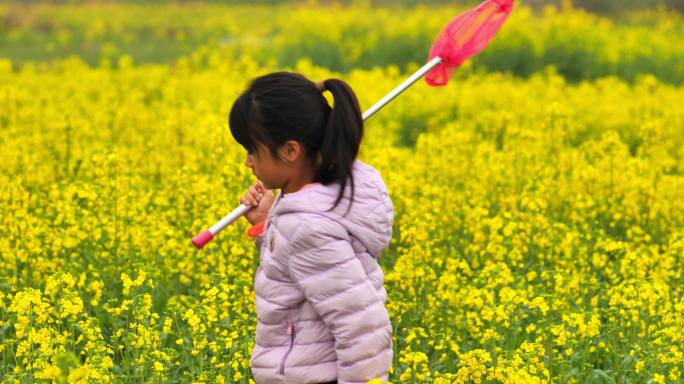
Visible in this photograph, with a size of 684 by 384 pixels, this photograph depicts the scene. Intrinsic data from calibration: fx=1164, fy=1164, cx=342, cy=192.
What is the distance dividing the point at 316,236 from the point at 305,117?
0.35 metres

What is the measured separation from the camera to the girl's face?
11.4 feet

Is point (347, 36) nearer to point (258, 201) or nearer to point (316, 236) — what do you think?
point (258, 201)

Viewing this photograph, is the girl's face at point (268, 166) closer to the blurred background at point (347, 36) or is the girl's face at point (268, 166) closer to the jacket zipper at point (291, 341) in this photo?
the jacket zipper at point (291, 341)

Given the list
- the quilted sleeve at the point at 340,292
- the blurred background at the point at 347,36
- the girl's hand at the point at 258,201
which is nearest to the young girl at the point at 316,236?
the quilted sleeve at the point at 340,292

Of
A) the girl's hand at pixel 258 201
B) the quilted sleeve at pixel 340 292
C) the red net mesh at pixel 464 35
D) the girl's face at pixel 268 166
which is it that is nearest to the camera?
the quilted sleeve at pixel 340 292

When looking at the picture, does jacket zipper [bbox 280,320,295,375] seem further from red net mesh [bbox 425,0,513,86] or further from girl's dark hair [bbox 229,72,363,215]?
red net mesh [bbox 425,0,513,86]

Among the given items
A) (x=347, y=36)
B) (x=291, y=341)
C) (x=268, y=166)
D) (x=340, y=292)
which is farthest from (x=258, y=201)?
(x=347, y=36)

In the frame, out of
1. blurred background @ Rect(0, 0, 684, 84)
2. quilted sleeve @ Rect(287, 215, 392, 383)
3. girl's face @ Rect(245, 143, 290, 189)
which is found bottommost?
blurred background @ Rect(0, 0, 684, 84)

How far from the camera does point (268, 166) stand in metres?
Answer: 3.48

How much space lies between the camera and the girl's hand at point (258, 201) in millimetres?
4020

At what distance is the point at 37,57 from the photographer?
63.7ft

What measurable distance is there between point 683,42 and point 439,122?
6782 mm

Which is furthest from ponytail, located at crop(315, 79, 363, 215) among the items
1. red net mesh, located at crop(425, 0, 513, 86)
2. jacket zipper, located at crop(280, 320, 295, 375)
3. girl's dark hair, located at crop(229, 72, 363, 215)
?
red net mesh, located at crop(425, 0, 513, 86)

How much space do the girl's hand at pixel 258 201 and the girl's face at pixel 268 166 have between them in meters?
0.44
